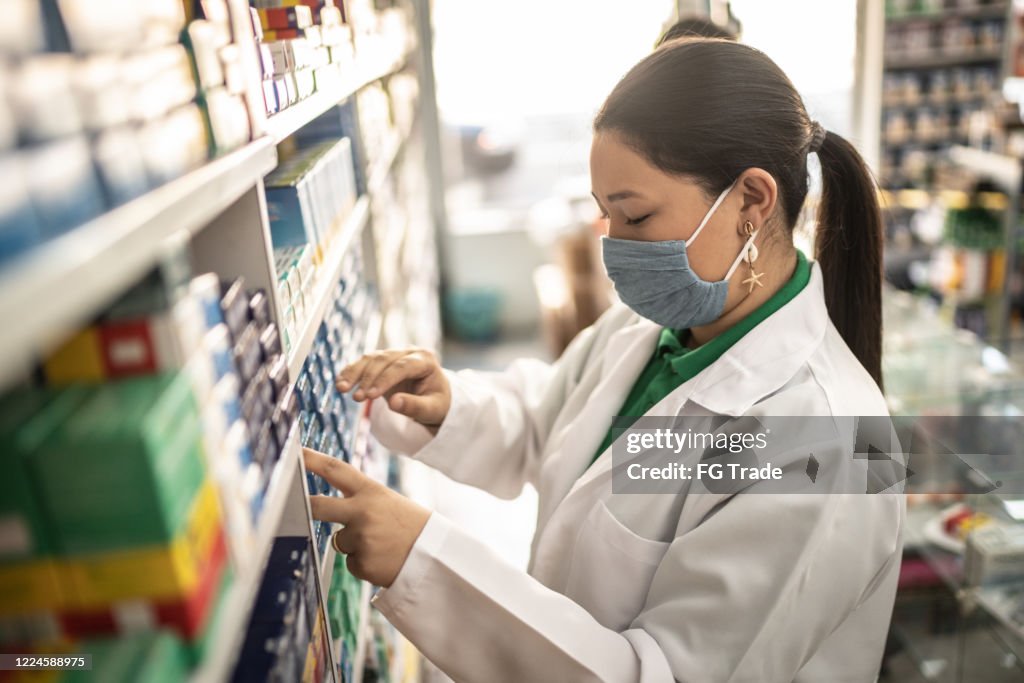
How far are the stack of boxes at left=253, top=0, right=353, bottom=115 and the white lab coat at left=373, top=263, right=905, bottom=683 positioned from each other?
0.79m

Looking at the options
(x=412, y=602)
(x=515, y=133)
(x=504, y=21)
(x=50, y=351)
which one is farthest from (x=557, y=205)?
(x=50, y=351)

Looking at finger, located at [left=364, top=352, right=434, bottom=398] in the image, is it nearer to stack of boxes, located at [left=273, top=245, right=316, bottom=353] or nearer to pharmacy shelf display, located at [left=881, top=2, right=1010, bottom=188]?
stack of boxes, located at [left=273, top=245, right=316, bottom=353]

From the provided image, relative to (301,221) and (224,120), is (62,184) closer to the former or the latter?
(224,120)

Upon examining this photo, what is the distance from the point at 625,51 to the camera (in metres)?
6.54

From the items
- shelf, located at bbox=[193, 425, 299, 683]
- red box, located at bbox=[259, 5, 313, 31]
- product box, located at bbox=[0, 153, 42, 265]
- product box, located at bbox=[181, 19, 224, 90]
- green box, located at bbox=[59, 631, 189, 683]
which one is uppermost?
red box, located at bbox=[259, 5, 313, 31]

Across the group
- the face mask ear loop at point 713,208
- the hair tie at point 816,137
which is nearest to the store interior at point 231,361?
the hair tie at point 816,137

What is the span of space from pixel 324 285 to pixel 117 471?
3.36 ft

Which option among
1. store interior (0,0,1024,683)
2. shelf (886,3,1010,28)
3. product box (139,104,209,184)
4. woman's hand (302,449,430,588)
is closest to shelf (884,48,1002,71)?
shelf (886,3,1010,28)

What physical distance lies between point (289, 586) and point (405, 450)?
2.50ft

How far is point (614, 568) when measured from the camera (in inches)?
59.7

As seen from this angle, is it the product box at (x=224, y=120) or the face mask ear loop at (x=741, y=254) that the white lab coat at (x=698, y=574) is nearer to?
the face mask ear loop at (x=741, y=254)

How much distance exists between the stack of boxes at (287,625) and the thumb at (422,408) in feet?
1.55

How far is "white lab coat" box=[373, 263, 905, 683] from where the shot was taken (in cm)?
134

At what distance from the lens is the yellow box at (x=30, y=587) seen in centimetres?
70
